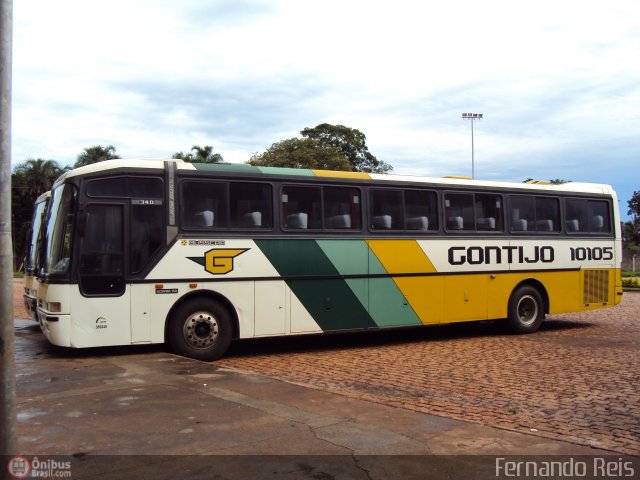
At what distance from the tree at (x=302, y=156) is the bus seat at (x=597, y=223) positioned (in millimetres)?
26952

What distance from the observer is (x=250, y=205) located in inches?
427

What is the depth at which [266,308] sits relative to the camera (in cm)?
1085

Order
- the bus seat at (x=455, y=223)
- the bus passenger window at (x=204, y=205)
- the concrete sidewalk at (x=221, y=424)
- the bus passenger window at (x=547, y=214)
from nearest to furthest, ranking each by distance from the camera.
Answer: the concrete sidewalk at (x=221, y=424), the bus passenger window at (x=204, y=205), the bus seat at (x=455, y=223), the bus passenger window at (x=547, y=214)

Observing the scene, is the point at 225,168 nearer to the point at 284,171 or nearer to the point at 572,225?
the point at 284,171

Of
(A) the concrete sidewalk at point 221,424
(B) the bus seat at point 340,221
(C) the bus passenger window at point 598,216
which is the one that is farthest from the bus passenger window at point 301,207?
(C) the bus passenger window at point 598,216

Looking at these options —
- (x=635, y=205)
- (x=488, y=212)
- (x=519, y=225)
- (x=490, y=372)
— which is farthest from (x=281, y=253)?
(x=635, y=205)

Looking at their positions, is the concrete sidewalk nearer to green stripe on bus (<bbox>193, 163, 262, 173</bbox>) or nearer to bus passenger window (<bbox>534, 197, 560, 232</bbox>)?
green stripe on bus (<bbox>193, 163, 262, 173</bbox>)

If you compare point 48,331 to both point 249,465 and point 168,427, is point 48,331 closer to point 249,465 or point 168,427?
point 168,427

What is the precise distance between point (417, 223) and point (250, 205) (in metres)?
3.73

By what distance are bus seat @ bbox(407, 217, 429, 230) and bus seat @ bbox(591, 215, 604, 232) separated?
5.33 meters

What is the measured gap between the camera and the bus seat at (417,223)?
12.6 metres

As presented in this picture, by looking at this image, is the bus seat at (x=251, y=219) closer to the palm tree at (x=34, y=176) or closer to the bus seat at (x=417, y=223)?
the bus seat at (x=417, y=223)

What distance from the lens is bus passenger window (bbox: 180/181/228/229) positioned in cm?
1031

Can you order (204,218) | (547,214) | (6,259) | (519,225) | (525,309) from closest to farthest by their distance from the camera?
(6,259), (204,218), (519,225), (525,309), (547,214)
